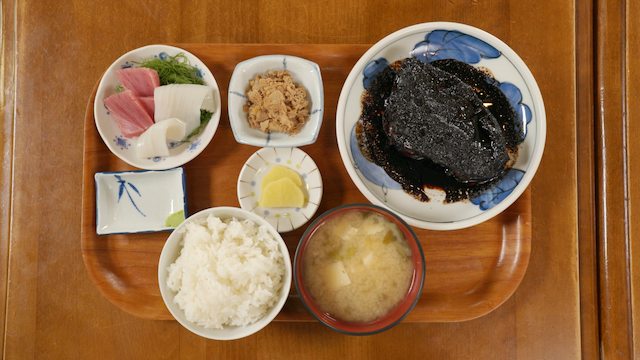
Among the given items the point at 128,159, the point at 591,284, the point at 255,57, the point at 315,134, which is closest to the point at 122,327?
A: the point at 128,159

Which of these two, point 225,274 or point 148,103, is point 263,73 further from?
point 225,274

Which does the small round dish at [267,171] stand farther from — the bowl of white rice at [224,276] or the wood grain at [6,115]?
the wood grain at [6,115]

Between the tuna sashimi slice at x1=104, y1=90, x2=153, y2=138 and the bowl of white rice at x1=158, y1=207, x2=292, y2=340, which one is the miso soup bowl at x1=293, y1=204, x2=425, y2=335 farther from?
the tuna sashimi slice at x1=104, y1=90, x2=153, y2=138

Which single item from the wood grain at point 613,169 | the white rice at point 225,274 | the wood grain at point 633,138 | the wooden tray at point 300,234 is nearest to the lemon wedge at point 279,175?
the wooden tray at point 300,234

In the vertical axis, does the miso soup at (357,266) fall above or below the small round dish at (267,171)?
below

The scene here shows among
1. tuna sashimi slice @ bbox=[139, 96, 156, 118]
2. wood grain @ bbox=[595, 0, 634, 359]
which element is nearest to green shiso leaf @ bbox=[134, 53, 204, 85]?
tuna sashimi slice @ bbox=[139, 96, 156, 118]

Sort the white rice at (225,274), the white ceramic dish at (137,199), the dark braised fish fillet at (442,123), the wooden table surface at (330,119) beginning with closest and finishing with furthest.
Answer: the white rice at (225,274)
the dark braised fish fillet at (442,123)
the white ceramic dish at (137,199)
the wooden table surface at (330,119)

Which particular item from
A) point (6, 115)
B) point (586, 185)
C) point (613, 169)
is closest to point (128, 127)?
point (6, 115)
